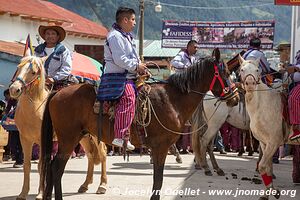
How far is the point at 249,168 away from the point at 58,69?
6867 millimetres

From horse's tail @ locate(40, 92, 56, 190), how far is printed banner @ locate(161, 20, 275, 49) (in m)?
36.3

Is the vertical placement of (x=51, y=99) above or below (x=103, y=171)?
above

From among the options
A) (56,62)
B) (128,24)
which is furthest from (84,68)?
(128,24)

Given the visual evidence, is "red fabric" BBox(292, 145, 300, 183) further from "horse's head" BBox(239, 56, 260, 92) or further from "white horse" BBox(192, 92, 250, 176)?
"horse's head" BBox(239, 56, 260, 92)

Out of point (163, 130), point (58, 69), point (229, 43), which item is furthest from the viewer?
point (229, 43)

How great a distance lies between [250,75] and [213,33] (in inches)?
1476

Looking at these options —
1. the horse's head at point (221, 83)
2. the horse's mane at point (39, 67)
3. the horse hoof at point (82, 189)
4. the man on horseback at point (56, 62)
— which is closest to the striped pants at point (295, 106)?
the horse's head at point (221, 83)

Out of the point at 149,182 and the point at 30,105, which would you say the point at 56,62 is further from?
the point at 149,182

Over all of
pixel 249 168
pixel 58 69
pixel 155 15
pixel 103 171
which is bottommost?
pixel 249 168

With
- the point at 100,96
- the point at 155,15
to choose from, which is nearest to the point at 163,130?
the point at 100,96

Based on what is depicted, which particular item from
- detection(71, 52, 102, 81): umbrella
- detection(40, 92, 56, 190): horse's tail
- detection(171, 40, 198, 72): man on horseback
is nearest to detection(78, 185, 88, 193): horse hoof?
detection(40, 92, 56, 190): horse's tail

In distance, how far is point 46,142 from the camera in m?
8.50

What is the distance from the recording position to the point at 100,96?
806 cm

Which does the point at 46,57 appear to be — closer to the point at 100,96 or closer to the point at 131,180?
the point at 100,96
